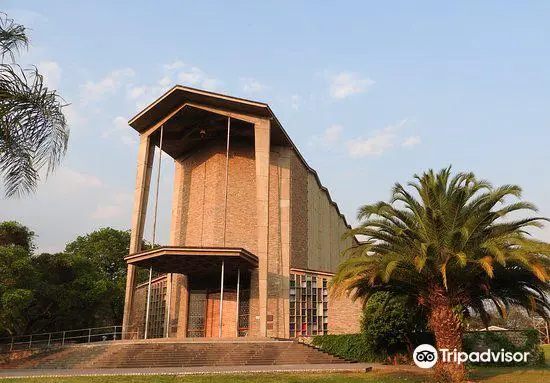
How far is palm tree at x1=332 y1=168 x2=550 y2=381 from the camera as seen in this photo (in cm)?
1570

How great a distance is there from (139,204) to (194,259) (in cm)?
714

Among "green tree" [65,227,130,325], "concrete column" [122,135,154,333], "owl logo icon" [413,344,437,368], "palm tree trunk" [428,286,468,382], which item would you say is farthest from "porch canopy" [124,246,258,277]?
"green tree" [65,227,130,325]

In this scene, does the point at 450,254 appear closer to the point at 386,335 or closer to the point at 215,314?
the point at 386,335

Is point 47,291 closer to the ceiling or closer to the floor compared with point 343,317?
closer to the ceiling

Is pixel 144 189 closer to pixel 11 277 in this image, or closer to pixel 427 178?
pixel 11 277

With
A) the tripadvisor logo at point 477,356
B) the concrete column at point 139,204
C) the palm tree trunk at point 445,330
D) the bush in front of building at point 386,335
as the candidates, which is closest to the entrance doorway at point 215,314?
the concrete column at point 139,204

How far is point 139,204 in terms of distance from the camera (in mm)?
31156

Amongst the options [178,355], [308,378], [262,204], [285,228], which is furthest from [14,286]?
[308,378]

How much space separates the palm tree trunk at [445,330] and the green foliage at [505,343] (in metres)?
9.33

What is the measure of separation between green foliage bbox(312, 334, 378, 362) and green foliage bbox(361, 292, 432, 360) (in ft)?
1.16

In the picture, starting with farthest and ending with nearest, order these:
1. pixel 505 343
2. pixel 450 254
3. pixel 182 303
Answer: pixel 182 303 < pixel 505 343 < pixel 450 254

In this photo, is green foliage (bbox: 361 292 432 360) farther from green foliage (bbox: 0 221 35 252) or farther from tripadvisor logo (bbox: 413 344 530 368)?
green foliage (bbox: 0 221 35 252)

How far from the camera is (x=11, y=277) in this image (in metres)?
26.4

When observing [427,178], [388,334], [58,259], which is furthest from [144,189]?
[427,178]
